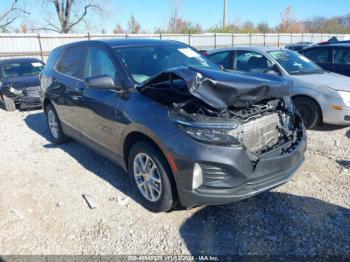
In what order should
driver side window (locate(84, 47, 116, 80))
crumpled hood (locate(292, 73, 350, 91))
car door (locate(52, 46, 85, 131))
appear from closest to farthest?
driver side window (locate(84, 47, 116, 80)) → car door (locate(52, 46, 85, 131)) → crumpled hood (locate(292, 73, 350, 91))

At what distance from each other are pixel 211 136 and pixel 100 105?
64.6 inches

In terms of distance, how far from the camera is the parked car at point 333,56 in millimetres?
7379

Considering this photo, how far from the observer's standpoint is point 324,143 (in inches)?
195

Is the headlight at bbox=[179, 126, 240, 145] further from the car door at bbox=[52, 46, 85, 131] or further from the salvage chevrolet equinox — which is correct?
the car door at bbox=[52, 46, 85, 131]

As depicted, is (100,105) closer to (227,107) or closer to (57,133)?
(227,107)

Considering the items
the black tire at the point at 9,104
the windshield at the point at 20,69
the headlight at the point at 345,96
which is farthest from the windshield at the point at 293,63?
the windshield at the point at 20,69

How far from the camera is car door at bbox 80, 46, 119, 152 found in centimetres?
342

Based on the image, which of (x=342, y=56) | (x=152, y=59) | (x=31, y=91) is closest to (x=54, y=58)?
(x=152, y=59)

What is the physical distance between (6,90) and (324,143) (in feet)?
26.1

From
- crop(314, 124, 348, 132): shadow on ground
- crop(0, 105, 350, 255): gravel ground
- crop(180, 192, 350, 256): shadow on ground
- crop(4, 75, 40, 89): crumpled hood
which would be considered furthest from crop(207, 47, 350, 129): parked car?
crop(4, 75, 40, 89): crumpled hood

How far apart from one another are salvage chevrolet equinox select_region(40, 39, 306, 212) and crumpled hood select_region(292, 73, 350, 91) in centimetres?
256

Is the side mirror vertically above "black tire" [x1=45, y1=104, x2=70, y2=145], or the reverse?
the side mirror

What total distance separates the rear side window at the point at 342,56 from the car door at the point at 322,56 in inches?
5.4

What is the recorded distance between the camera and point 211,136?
8.30 feet
